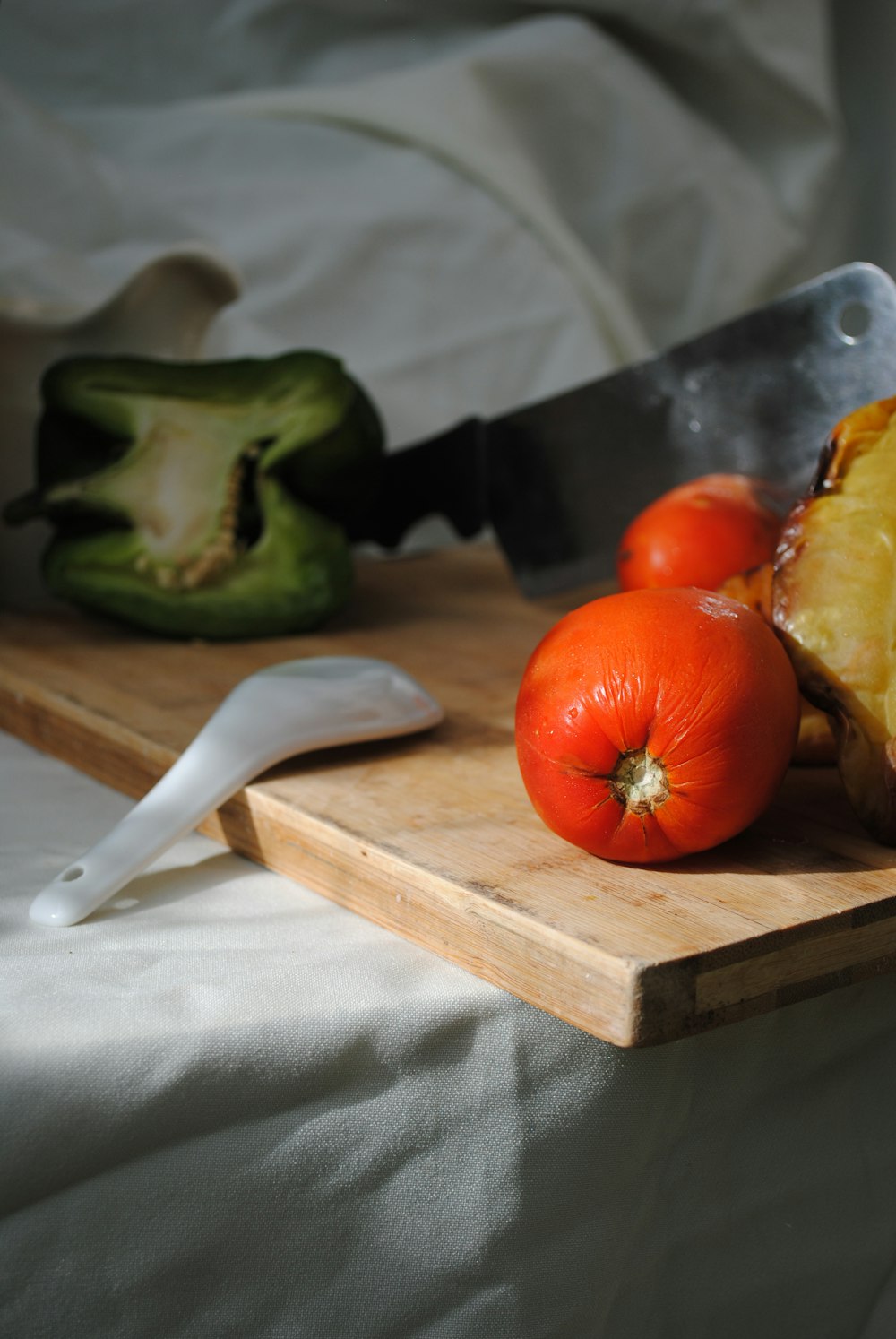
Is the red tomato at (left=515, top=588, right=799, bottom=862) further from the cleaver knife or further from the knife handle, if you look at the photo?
the knife handle

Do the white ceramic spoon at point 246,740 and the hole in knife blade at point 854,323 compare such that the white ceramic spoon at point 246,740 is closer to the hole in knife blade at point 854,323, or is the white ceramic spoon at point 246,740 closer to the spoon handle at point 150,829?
the spoon handle at point 150,829

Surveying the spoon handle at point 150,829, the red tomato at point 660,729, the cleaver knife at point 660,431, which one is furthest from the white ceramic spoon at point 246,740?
the cleaver knife at point 660,431

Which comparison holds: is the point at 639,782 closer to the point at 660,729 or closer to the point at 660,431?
the point at 660,729

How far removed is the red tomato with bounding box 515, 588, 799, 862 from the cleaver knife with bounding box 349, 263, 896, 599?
31cm

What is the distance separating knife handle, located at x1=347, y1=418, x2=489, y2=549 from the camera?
91 centimetres

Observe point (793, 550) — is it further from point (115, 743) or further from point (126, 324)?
point (126, 324)

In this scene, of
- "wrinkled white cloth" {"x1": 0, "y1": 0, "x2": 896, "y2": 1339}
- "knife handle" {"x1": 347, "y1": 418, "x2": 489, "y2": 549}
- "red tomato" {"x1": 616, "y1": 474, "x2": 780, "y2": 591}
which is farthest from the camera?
"knife handle" {"x1": 347, "y1": 418, "x2": 489, "y2": 549}

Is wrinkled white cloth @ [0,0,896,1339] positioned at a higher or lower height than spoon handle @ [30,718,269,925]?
lower

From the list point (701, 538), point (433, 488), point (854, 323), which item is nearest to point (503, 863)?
point (701, 538)

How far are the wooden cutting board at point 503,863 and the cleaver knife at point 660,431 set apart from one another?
0.17 metres

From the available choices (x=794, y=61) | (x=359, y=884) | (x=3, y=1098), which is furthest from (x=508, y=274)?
Answer: (x=3, y=1098)

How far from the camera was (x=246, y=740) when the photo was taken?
500 millimetres

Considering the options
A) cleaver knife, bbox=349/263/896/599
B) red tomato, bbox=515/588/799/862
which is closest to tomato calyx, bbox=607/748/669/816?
red tomato, bbox=515/588/799/862

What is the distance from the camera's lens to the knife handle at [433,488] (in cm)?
91
